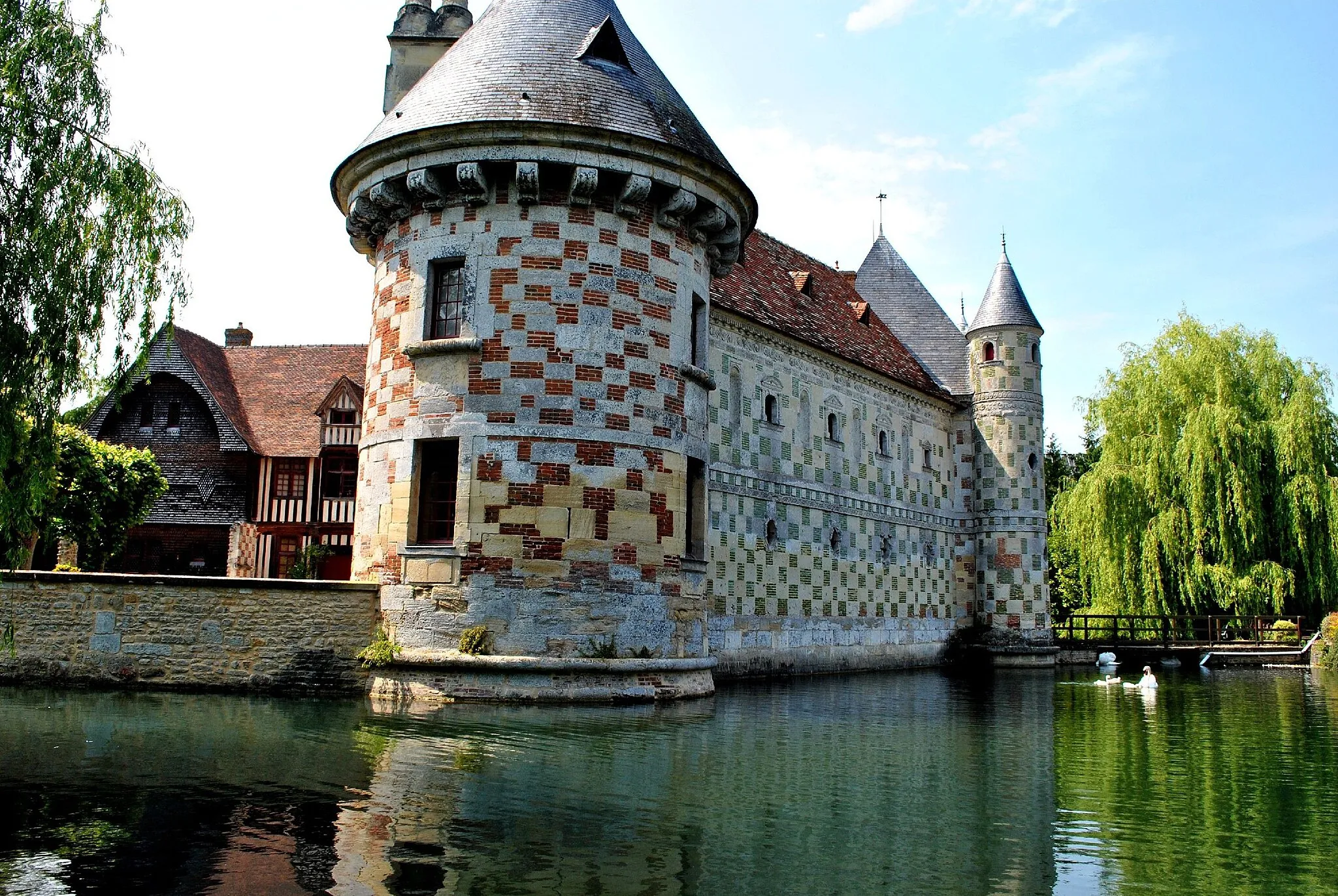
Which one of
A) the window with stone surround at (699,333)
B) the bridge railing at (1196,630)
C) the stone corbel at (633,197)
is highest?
the stone corbel at (633,197)

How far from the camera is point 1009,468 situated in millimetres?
30594

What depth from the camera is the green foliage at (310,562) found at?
2822 centimetres

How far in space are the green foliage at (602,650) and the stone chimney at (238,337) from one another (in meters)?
27.6

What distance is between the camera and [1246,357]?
29922mm

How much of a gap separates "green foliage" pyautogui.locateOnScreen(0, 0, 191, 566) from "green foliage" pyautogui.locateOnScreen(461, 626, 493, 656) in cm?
543

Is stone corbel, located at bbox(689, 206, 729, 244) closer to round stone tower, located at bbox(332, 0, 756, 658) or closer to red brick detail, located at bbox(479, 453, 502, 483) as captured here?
round stone tower, located at bbox(332, 0, 756, 658)

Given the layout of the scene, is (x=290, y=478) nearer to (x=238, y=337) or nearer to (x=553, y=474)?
(x=238, y=337)

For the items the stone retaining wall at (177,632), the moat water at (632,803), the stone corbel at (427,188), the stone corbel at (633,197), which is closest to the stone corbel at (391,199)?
the stone corbel at (427,188)

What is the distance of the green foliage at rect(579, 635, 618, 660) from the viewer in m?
13.8

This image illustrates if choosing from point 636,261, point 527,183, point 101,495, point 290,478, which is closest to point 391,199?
point 527,183

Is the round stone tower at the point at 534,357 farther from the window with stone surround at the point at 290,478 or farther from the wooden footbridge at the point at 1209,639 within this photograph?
the wooden footbridge at the point at 1209,639

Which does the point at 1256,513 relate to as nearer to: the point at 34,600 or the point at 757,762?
the point at 757,762

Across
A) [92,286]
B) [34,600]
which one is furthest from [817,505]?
[92,286]

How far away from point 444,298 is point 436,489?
258cm
